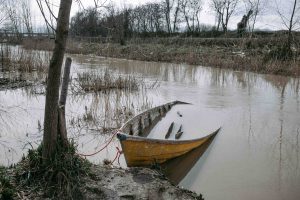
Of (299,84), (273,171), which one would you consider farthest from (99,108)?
(299,84)

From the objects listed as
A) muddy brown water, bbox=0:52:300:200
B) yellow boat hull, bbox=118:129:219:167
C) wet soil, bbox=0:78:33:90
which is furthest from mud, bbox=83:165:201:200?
wet soil, bbox=0:78:33:90

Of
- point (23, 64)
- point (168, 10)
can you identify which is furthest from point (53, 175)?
point (168, 10)

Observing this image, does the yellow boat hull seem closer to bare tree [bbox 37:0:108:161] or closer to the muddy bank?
the muddy bank

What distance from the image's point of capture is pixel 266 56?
22.3 meters

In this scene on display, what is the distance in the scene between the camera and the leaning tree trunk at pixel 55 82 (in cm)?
409

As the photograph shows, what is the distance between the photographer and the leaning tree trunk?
4.09 metres

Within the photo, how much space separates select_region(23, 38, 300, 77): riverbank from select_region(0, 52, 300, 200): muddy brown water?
5.35 m

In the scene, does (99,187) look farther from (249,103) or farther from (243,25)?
(243,25)

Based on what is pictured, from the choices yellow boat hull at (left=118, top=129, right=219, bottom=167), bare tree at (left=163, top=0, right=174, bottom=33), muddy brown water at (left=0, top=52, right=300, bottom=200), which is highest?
bare tree at (left=163, top=0, right=174, bottom=33)

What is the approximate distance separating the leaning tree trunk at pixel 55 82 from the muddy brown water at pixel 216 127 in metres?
0.72

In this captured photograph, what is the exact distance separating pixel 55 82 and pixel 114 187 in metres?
1.41

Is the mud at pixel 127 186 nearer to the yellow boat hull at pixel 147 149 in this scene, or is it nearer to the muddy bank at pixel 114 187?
the muddy bank at pixel 114 187

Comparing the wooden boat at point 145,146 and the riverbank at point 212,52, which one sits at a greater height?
the riverbank at point 212,52

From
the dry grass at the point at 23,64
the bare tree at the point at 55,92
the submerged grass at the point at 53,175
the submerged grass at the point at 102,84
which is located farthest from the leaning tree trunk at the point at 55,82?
the dry grass at the point at 23,64
